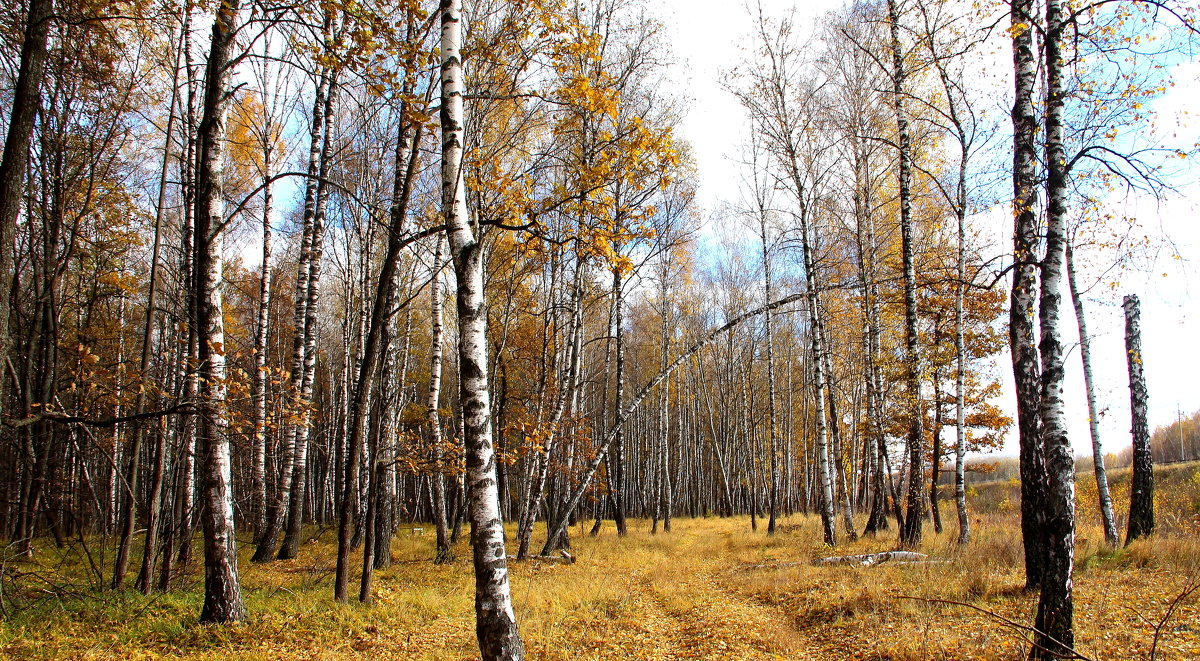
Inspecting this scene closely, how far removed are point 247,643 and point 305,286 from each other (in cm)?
766

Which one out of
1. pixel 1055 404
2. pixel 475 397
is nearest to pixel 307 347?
pixel 475 397

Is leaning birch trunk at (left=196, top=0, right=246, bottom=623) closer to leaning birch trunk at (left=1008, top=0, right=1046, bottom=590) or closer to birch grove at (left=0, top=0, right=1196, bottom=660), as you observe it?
birch grove at (left=0, top=0, right=1196, bottom=660)

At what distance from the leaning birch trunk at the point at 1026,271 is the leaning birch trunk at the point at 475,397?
14.9 feet

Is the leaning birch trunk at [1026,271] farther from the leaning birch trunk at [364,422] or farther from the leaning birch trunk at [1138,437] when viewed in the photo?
the leaning birch trunk at [1138,437]

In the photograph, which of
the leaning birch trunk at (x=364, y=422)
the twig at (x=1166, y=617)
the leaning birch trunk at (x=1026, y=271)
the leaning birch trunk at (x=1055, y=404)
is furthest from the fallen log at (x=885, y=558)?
the leaning birch trunk at (x=364, y=422)

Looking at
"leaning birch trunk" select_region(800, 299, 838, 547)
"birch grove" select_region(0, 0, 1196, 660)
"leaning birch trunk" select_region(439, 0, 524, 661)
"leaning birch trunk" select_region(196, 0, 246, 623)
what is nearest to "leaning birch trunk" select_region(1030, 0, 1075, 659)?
"birch grove" select_region(0, 0, 1196, 660)

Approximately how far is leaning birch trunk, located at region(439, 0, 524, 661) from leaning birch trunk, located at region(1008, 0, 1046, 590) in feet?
14.9

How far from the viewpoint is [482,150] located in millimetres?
9195

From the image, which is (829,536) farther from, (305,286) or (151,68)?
(151,68)

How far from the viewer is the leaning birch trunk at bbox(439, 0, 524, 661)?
402cm

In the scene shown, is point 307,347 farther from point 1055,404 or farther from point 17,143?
point 1055,404

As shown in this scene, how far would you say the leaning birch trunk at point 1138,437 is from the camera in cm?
931

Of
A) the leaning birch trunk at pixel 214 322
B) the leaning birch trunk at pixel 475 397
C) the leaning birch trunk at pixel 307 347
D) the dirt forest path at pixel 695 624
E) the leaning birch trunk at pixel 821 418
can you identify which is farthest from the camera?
the leaning birch trunk at pixel 821 418

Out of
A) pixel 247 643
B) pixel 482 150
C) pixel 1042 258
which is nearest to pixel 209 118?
pixel 482 150
